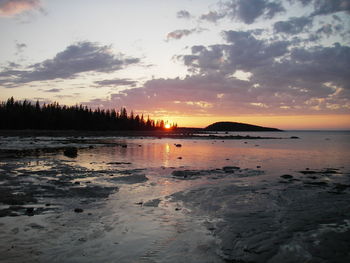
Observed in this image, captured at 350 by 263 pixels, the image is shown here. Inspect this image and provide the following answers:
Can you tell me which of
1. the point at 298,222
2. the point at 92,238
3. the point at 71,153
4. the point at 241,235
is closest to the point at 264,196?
the point at 298,222

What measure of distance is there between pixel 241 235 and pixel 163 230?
300 centimetres

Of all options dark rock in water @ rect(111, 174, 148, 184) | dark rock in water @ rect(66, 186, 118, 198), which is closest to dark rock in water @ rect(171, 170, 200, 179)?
dark rock in water @ rect(111, 174, 148, 184)

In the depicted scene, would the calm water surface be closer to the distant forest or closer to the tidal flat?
the tidal flat

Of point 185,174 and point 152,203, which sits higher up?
point 185,174

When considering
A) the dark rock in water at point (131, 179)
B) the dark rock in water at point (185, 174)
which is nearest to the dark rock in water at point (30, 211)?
the dark rock in water at point (131, 179)

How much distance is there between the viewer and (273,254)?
914cm

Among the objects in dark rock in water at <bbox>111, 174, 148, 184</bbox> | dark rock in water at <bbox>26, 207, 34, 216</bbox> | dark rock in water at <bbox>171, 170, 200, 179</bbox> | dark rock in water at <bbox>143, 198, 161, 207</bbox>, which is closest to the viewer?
dark rock in water at <bbox>26, 207, 34, 216</bbox>

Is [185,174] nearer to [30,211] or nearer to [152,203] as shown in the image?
[152,203]

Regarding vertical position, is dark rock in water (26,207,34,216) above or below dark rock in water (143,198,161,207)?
above

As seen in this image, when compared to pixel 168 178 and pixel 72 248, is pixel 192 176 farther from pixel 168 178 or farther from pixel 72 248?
pixel 72 248

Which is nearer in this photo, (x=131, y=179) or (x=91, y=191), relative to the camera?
(x=91, y=191)

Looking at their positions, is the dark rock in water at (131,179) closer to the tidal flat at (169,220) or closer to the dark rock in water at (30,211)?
the tidal flat at (169,220)

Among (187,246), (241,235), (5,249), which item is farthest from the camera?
(241,235)

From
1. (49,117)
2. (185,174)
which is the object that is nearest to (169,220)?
(185,174)
